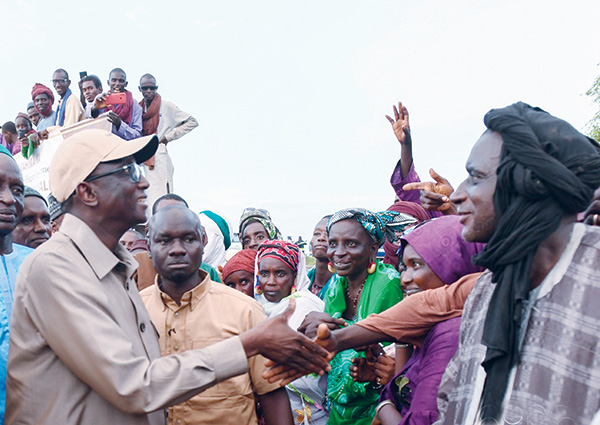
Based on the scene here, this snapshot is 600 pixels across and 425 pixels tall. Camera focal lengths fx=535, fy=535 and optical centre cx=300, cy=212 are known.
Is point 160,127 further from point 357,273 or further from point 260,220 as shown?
point 357,273

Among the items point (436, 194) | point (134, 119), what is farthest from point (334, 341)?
point (134, 119)

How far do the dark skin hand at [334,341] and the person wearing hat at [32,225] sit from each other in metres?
2.34

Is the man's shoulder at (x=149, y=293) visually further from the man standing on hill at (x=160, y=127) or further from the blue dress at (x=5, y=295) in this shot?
the man standing on hill at (x=160, y=127)

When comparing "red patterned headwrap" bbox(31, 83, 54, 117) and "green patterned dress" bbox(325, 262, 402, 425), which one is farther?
"red patterned headwrap" bbox(31, 83, 54, 117)

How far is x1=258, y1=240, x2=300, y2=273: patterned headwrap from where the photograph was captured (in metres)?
4.50

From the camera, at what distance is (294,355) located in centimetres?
245

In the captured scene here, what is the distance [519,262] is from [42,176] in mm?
7228

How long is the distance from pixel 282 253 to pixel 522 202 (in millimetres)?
2899

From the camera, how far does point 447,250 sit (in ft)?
9.38

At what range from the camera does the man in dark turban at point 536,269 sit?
1.70 meters

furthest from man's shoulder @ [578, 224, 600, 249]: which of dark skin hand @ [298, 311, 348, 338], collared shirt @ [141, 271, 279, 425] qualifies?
collared shirt @ [141, 271, 279, 425]

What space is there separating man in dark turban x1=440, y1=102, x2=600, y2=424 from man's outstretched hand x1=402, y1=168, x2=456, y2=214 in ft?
6.85

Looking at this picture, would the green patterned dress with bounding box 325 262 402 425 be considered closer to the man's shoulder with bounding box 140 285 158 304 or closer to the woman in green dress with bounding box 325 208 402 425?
the woman in green dress with bounding box 325 208 402 425

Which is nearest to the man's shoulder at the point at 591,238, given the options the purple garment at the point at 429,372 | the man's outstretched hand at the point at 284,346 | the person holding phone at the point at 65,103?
the purple garment at the point at 429,372
